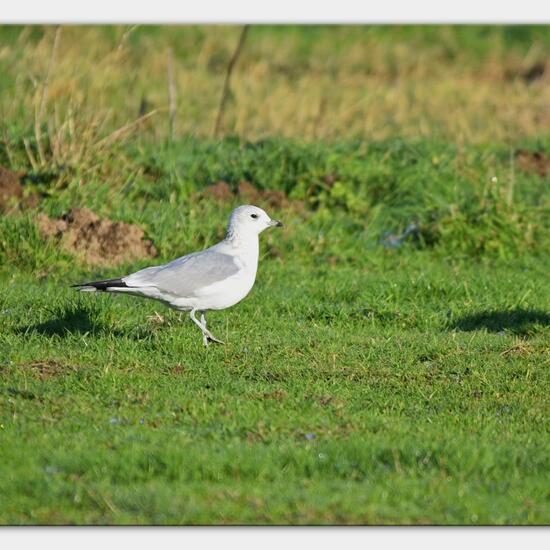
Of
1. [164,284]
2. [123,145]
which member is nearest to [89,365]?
[164,284]

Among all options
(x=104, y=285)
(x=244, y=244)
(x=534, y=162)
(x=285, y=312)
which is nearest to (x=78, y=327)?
(x=104, y=285)

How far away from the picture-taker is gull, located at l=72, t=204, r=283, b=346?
7.73 m

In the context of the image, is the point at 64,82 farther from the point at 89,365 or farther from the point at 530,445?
the point at 530,445

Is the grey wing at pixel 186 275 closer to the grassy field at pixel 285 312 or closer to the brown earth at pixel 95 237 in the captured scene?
the grassy field at pixel 285 312

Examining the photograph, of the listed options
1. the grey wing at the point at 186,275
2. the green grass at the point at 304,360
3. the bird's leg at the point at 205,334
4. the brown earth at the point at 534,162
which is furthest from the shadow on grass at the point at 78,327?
the brown earth at the point at 534,162

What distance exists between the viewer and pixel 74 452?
19.3 feet

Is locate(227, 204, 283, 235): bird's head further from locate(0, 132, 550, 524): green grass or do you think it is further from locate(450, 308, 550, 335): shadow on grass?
locate(450, 308, 550, 335): shadow on grass

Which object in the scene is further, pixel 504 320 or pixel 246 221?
pixel 504 320

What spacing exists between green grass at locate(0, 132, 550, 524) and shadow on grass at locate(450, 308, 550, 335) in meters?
0.03

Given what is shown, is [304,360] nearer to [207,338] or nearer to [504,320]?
[207,338]

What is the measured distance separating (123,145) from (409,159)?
323cm

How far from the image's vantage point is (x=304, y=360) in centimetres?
778

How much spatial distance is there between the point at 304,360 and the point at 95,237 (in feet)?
11.6

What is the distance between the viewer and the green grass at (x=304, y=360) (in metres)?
5.58
